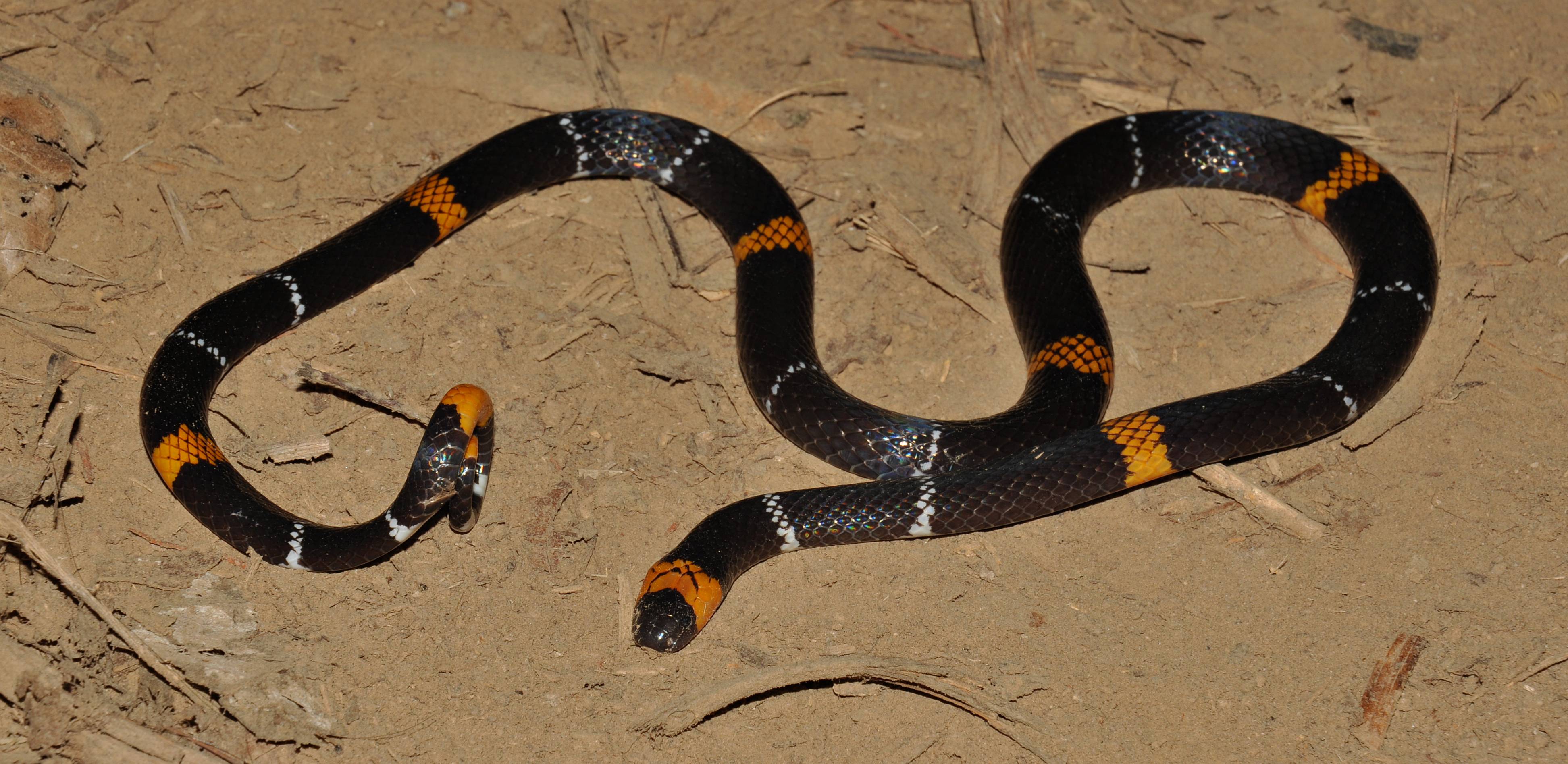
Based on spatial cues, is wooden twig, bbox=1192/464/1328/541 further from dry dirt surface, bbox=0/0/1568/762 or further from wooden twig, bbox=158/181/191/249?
wooden twig, bbox=158/181/191/249

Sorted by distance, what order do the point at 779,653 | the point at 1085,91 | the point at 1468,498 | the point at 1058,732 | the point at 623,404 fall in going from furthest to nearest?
the point at 1085,91
the point at 623,404
the point at 1468,498
the point at 779,653
the point at 1058,732

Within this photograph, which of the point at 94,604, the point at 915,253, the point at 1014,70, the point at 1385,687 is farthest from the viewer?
the point at 1014,70

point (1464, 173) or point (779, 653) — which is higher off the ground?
point (1464, 173)

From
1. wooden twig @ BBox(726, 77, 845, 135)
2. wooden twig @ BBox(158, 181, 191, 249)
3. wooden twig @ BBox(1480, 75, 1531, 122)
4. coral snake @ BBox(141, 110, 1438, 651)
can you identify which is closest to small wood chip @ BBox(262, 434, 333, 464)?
coral snake @ BBox(141, 110, 1438, 651)

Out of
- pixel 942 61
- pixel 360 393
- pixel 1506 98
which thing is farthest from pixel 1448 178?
pixel 360 393

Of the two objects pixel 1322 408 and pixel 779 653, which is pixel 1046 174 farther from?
pixel 779 653

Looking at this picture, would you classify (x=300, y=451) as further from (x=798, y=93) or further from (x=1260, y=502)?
(x=1260, y=502)

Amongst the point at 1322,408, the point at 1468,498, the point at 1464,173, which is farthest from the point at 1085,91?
the point at 1468,498
